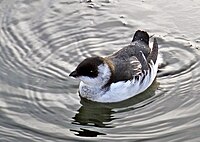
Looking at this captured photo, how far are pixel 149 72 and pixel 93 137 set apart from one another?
185cm

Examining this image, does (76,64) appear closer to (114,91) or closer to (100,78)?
(100,78)

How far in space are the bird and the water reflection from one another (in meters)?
0.08

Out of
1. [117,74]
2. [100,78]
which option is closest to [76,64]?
[100,78]

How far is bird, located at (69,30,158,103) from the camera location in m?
10.0

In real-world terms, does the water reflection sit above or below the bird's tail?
below

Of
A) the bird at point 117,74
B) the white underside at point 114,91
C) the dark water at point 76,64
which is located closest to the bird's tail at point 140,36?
the bird at point 117,74

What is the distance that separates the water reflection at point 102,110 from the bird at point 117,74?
8 centimetres

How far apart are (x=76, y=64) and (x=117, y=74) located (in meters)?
1.08

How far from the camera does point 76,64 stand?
36.1 feet

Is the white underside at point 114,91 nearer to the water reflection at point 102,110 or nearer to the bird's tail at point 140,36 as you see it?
the water reflection at point 102,110

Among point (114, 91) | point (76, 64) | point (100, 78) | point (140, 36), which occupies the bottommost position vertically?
point (114, 91)

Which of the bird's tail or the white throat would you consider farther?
the bird's tail

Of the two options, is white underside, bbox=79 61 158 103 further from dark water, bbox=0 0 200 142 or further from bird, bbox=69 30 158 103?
dark water, bbox=0 0 200 142

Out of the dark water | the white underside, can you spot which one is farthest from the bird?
the dark water
